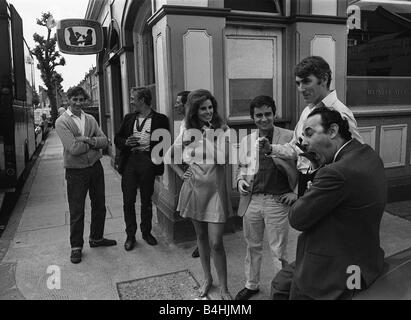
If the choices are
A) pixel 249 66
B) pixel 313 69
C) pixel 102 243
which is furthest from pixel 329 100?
pixel 102 243

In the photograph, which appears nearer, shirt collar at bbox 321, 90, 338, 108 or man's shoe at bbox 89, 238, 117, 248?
shirt collar at bbox 321, 90, 338, 108

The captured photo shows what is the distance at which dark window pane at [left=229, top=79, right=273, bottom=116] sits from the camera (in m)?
5.05

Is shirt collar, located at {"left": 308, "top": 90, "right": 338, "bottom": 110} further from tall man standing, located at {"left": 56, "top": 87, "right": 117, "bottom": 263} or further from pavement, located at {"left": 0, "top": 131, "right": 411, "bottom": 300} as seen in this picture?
tall man standing, located at {"left": 56, "top": 87, "right": 117, "bottom": 263}

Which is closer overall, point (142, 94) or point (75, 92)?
point (75, 92)

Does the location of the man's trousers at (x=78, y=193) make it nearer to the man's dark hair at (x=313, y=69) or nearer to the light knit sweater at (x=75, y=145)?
the light knit sweater at (x=75, y=145)

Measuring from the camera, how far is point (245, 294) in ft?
10.6

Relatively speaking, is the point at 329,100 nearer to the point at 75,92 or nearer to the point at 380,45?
the point at 75,92

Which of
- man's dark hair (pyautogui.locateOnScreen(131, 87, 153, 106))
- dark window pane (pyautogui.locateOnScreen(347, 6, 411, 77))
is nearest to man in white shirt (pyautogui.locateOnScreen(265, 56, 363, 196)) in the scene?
man's dark hair (pyautogui.locateOnScreen(131, 87, 153, 106))

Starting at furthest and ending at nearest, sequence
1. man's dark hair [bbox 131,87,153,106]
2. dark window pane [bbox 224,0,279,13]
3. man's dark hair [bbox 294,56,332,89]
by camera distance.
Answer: dark window pane [bbox 224,0,279,13] < man's dark hair [bbox 131,87,153,106] < man's dark hair [bbox 294,56,332,89]

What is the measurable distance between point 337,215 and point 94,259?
3.16 meters

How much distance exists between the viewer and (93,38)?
8719mm

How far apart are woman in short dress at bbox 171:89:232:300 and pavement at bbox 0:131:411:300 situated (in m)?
0.60

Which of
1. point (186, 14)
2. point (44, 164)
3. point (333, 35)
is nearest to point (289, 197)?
point (186, 14)

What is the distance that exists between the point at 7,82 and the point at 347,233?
6149 mm
